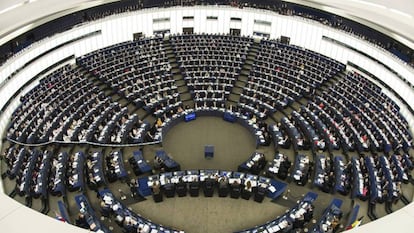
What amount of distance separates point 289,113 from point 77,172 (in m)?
17.5

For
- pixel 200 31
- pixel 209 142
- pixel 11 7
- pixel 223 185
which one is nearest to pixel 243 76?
pixel 209 142

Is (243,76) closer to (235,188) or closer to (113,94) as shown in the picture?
(113,94)

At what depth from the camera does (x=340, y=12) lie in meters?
37.4

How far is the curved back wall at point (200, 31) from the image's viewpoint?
32094mm

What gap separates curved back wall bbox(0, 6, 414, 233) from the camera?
105ft

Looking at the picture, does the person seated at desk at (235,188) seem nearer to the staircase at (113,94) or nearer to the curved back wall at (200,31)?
the staircase at (113,94)

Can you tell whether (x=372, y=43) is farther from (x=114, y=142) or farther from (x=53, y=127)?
(x=53, y=127)

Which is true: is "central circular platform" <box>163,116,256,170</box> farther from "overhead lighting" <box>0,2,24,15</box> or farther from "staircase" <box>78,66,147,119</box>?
"overhead lighting" <box>0,2,24,15</box>

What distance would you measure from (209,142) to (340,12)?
1841 centimetres

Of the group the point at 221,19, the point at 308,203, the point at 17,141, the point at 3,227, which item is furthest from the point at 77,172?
the point at 221,19

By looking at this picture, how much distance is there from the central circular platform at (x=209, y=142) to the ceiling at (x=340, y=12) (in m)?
14.8

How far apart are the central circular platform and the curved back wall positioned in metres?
12.9

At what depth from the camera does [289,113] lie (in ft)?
109

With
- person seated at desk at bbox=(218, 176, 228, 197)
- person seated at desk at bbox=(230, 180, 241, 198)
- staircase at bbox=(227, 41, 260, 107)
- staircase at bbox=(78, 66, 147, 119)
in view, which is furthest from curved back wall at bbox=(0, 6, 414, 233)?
person seated at desk at bbox=(218, 176, 228, 197)
